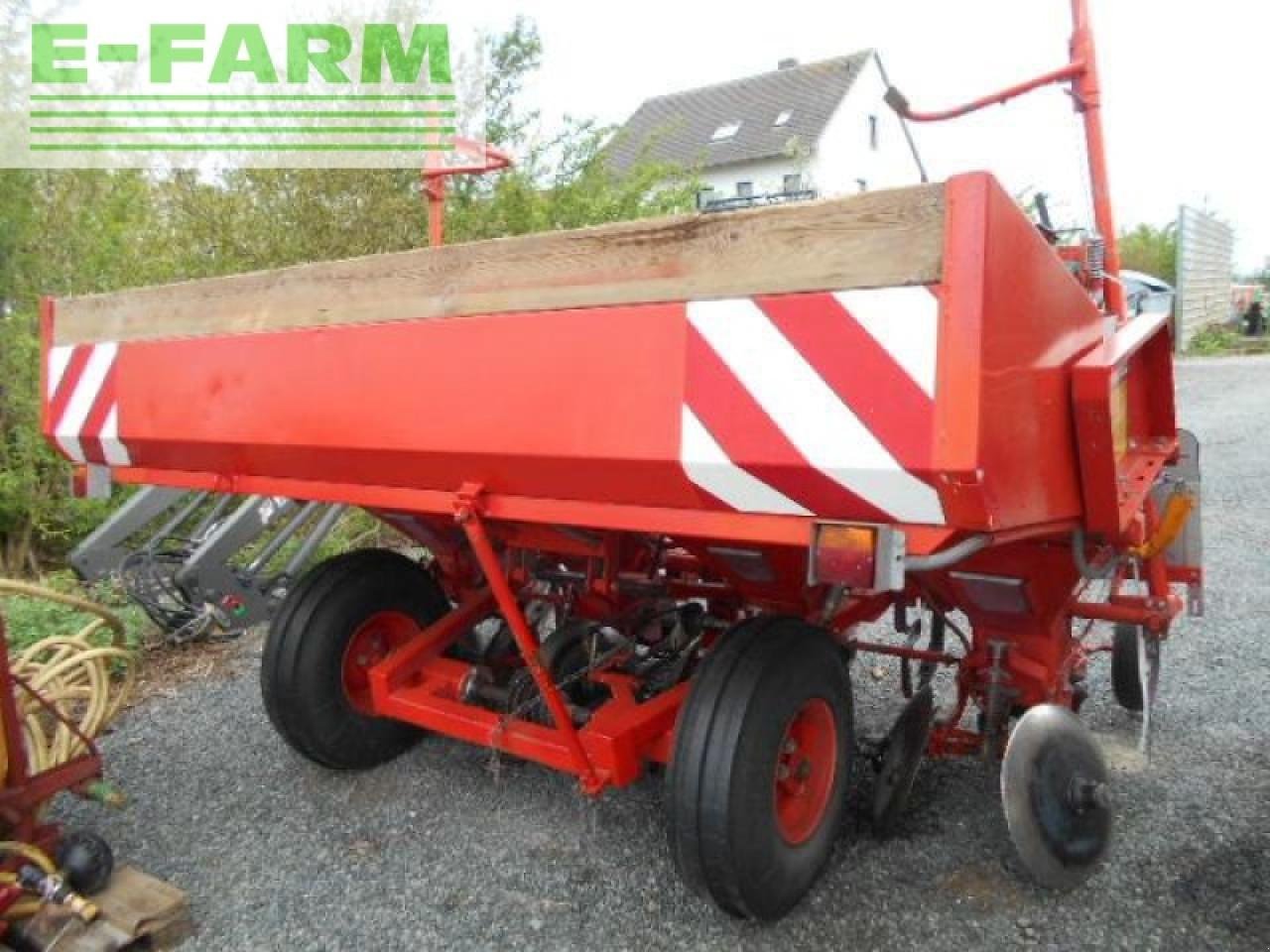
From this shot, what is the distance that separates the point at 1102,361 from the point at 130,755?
331cm

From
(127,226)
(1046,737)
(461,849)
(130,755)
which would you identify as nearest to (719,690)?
(1046,737)

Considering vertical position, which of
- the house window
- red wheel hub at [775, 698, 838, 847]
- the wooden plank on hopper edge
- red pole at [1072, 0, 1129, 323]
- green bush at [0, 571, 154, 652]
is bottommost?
red wheel hub at [775, 698, 838, 847]

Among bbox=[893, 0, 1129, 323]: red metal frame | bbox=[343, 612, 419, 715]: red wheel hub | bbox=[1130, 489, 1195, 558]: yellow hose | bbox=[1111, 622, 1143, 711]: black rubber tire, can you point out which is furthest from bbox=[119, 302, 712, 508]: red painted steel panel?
bbox=[1111, 622, 1143, 711]: black rubber tire

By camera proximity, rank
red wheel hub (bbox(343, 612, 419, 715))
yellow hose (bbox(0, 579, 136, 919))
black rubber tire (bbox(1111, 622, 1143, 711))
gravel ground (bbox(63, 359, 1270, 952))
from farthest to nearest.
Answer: black rubber tire (bbox(1111, 622, 1143, 711))
red wheel hub (bbox(343, 612, 419, 715))
yellow hose (bbox(0, 579, 136, 919))
gravel ground (bbox(63, 359, 1270, 952))

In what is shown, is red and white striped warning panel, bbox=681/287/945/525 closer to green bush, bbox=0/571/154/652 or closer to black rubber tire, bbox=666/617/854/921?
black rubber tire, bbox=666/617/854/921

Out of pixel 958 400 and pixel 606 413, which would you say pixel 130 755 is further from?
pixel 958 400

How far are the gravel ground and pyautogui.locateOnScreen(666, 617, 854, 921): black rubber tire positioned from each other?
0.19m

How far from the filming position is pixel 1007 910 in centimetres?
245

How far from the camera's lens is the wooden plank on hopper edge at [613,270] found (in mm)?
1676

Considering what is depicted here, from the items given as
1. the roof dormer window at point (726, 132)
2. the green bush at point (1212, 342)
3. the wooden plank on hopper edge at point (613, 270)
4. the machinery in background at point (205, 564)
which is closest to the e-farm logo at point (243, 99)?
the machinery in background at point (205, 564)

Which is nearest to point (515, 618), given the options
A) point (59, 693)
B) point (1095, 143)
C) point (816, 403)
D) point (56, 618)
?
point (816, 403)

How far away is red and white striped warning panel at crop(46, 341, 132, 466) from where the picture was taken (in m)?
2.92

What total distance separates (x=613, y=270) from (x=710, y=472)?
1.45 feet

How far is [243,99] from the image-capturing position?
683cm
